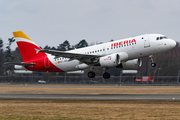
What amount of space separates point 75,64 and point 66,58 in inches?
76.4

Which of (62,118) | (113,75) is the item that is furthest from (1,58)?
(62,118)

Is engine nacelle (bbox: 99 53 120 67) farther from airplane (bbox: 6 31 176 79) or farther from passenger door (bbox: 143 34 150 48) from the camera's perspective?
passenger door (bbox: 143 34 150 48)

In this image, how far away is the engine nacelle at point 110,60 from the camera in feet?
134

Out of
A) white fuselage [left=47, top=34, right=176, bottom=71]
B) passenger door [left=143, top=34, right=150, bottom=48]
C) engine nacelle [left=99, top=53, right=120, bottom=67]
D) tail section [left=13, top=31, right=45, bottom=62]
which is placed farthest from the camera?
tail section [left=13, top=31, right=45, bottom=62]

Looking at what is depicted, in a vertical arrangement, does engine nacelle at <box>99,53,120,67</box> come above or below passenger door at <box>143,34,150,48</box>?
below

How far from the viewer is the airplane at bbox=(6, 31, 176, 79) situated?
3950 centimetres

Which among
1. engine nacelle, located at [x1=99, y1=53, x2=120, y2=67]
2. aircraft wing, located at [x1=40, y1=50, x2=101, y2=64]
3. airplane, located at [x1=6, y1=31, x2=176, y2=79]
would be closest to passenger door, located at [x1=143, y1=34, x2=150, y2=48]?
airplane, located at [x1=6, y1=31, x2=176, y2=79]

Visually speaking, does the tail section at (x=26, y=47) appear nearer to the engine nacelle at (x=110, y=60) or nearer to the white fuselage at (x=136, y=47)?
the white fuselage at (x=136, y=47)

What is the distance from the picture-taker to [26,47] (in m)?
51.2

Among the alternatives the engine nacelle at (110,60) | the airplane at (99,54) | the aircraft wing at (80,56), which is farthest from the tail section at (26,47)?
the engine nacelle at (110,60)

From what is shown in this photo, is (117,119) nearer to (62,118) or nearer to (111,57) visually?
(62,118)

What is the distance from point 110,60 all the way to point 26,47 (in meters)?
18.0

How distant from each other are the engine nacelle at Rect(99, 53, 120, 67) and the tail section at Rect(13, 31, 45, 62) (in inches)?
547

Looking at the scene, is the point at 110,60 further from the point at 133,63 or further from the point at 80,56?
the point at 133,63
